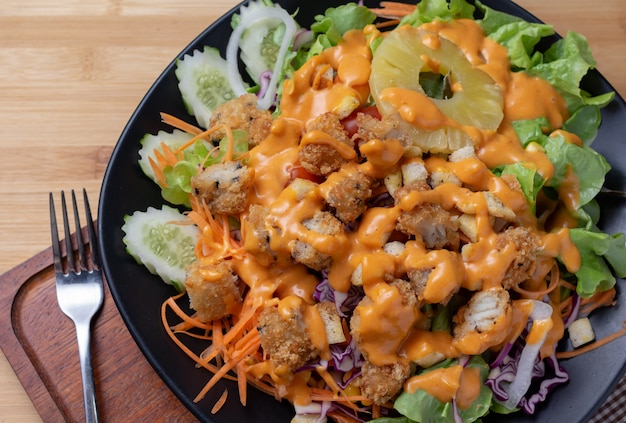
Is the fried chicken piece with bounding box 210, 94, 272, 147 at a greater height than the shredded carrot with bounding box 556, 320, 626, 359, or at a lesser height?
greater

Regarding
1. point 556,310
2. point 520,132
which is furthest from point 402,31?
point 556,310

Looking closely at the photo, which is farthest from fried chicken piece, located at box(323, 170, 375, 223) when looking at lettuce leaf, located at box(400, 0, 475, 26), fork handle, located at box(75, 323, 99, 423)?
fork handle, located at box(75, 323, 99, 423)

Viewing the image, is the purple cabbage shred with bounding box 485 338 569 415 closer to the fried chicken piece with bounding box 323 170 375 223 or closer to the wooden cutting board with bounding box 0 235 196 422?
the fried chicken piece with bounding box 323 170 375 223

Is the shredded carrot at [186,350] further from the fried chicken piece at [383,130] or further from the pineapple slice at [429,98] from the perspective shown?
the pineapple slice at [429,98]

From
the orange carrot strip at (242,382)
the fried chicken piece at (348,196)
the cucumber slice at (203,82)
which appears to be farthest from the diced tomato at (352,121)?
the orange carrot strip at (242,382)

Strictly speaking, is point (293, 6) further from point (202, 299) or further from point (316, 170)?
point (202, 299)
